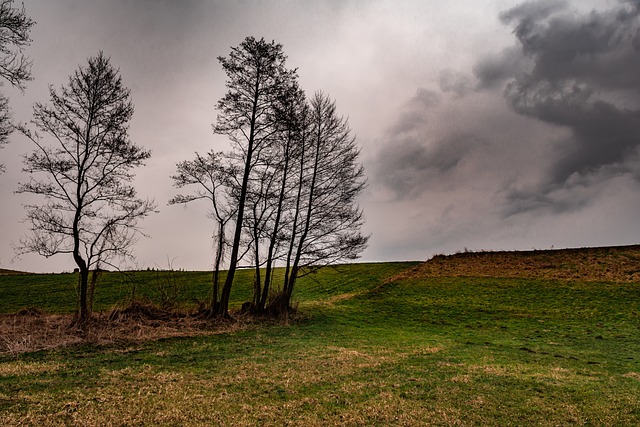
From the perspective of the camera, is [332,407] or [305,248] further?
[305,248]

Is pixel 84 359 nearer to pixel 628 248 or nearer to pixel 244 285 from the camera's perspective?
pixel 244 285

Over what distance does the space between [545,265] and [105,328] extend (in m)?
41.2

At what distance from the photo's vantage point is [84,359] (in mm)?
13133

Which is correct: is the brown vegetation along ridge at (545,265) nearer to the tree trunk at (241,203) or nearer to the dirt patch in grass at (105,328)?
the tree trunk at (241,203)

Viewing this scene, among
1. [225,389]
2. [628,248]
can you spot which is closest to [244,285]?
[225,389]

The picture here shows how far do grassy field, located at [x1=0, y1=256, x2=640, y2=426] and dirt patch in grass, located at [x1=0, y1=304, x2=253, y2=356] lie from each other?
0.88m

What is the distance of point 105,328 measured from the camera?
17.9 meters

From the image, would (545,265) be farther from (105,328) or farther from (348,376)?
(105,328)

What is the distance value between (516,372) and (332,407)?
751 centimetres

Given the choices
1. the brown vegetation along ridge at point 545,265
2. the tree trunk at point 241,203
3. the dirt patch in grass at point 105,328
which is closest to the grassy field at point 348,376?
the dirt patch in grass at point 105,328

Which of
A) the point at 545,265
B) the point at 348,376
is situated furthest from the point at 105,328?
the point at 545,265

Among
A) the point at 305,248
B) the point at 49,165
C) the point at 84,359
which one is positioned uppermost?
the point at 49,165

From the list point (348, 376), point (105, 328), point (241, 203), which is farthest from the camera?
point (241, 203)

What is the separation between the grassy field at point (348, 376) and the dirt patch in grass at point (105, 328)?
88cm
